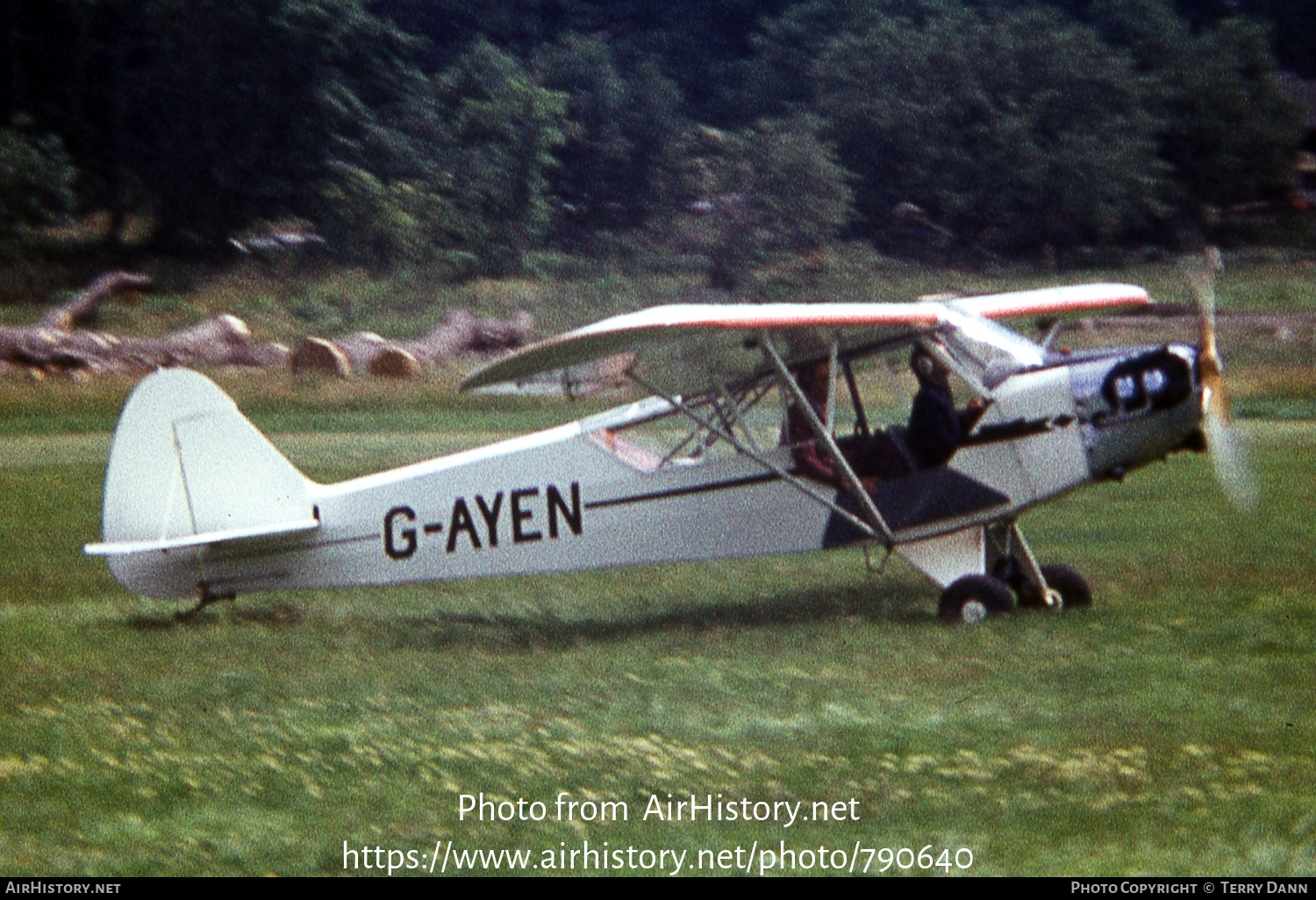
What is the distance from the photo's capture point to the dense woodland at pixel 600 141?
38.2 m

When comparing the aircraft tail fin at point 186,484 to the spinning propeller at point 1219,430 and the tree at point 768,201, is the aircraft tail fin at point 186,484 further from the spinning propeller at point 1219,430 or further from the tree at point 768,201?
the tree at point 768,201

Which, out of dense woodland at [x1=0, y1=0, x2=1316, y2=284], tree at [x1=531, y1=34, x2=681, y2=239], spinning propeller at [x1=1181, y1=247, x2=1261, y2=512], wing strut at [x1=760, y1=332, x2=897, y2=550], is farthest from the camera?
tree at [x1=531, y1=34, x2=681, y2=239]

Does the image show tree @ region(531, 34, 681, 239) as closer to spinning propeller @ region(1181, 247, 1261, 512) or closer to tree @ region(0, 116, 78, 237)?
tree @ region(0, 116, 78, 237)

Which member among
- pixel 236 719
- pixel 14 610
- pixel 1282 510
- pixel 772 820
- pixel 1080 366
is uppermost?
pixel 1080 366

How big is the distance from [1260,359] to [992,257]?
10312 millimetres

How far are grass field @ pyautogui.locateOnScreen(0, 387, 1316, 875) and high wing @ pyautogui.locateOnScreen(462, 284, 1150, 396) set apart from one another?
164cm

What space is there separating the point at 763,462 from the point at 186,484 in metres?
3.70

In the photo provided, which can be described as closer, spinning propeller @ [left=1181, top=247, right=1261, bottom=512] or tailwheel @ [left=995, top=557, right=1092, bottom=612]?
spinning propeller @ [left=1181, top=247, right=1261, bottom=512]

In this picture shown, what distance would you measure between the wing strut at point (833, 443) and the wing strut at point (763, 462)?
60mm

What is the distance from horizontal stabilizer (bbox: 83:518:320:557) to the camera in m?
9.69

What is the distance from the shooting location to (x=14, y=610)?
1067 cm

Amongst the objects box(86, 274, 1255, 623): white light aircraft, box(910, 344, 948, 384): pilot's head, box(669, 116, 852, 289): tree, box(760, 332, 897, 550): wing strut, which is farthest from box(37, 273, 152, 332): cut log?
box(910, 344, 948, 384): pilot's head

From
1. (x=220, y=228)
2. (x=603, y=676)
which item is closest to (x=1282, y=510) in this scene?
(x=603, y=676)
